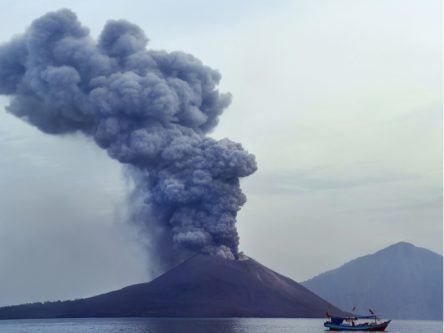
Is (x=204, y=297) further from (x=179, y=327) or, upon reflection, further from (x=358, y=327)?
(x=358, y=327)

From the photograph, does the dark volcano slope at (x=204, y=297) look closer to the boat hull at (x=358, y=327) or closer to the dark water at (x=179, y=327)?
the dark water at (x=179, y=327)

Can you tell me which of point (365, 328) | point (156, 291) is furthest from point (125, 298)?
point (365, 328)

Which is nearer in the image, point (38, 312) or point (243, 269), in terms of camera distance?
point (243, 269)

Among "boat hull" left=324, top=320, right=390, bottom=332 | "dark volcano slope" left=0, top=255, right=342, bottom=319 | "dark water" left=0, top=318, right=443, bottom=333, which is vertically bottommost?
"boat hull" left=324, top=320, right=390, bottom=332

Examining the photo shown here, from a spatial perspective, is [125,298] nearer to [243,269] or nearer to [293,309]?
[243,269]

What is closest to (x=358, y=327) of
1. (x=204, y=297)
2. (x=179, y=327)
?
(x=179, y=327)

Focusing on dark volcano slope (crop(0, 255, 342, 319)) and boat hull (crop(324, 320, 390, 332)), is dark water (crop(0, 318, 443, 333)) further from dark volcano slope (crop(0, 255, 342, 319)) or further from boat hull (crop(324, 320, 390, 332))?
dark volcano slope (crop(0, 255, 342, 319))

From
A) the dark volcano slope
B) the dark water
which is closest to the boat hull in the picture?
the dark water

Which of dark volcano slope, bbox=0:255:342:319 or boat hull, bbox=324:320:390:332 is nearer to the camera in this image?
boat hull, bbox=324:320:390:332

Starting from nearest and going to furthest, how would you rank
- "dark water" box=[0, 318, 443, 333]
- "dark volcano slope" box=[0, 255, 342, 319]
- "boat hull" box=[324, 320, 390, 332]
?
"dark water" box=[0, 318, 443, 333], "boat hull" box=[324, 320, 390, 332], "dark volcano slope" box=[0, 255, 342, 319]
